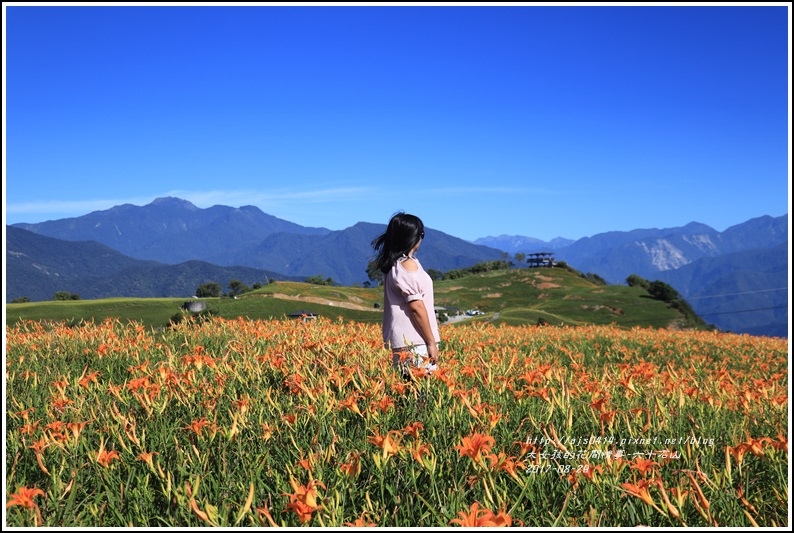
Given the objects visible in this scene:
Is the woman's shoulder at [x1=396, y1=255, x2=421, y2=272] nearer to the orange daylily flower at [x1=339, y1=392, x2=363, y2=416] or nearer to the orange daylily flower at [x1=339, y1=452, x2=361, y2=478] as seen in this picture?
the orange daylily flower at [x1=339, y1=392, x2=363, y2=416]

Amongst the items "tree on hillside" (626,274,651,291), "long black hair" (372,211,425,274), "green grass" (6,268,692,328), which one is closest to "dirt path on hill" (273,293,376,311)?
"green grass" (6,268,692,328)

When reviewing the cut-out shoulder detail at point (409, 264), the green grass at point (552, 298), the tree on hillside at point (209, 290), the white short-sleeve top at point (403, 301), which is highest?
the cut-out shoulder detail at point (409, 264)

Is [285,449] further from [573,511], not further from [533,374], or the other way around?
[533,374]

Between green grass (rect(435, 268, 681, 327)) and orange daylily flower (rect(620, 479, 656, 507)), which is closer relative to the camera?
orange daylily flower (rect(620, 479, 656, 507))

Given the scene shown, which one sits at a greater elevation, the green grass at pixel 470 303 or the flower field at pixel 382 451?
the flower field at pixel 382 451

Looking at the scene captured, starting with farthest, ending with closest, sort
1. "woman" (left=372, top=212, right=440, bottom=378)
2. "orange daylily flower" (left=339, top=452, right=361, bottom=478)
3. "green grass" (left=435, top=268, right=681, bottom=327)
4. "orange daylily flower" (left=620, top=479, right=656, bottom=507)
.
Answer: "green grass" (left=435, top=268, right=681, bottom=327) → "woman" (left=372, top=212, right=440, bottom=378) → "orange daylily flower" (left=339, top=452, right=361, bottom=478) → "orange daylily flower" (left=620, top=479, right=656, bottom=507)

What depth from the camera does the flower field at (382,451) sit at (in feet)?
8.18

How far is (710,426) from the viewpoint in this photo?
145 inches

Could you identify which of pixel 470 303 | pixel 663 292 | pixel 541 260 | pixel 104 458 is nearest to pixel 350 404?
pixel 104 458

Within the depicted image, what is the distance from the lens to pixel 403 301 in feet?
16.9

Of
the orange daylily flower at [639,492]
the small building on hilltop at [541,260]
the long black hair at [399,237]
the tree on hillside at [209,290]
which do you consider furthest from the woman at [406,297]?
the small building on hilltop at [541,260]

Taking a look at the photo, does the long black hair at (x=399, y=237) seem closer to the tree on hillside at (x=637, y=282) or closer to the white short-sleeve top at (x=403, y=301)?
the white short-sleeve top at (x=403, y=301)

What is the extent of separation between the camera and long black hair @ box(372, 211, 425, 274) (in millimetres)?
5195

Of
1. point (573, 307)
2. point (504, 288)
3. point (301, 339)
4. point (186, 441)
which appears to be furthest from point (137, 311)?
point (504, 288)
